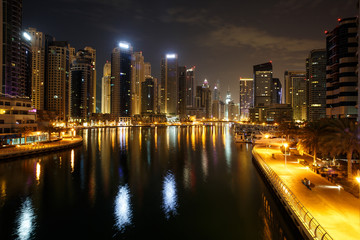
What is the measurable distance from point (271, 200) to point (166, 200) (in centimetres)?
1141

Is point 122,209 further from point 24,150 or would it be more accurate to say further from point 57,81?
point 57,81

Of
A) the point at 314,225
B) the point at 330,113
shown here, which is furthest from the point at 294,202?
the point at 330,113

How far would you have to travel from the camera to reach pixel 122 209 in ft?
80.4

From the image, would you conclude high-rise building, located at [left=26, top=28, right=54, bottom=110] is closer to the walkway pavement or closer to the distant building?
the distant building

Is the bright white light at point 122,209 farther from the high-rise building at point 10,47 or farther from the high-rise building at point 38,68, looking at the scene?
the high-rise building at point 38,68

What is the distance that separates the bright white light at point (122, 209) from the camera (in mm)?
21577

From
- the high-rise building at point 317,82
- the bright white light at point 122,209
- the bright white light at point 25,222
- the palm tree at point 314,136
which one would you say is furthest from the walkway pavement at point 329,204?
the high-rise building at point 317,82

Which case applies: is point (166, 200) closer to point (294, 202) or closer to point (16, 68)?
point (294, 202)

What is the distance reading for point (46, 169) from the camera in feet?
133

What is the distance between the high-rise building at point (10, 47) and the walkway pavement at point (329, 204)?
106331 millimetres

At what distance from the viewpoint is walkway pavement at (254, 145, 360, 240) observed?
1462cm

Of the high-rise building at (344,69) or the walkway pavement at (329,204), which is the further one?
the high-rise building at (344,69)

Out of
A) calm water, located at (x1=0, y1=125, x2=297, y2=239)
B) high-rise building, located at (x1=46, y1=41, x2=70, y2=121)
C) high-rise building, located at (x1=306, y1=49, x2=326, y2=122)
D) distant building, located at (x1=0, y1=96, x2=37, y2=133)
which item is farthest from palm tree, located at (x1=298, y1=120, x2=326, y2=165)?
high-rise building, located at (x1=46, y1=41, x2=70, y2=121)

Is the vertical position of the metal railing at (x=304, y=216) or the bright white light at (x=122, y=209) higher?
the metal railing at (x=304, y=216)
